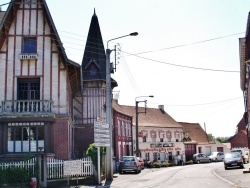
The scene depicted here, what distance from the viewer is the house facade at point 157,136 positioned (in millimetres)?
54434

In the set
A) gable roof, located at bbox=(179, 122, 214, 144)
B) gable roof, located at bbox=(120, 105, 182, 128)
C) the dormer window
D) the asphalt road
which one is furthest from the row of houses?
gable roof, located at bbox=(179, 122, 214, 144)

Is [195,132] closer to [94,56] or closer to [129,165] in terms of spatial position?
[94,56]

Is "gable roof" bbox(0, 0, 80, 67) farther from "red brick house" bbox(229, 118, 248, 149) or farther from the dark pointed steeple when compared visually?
"red brick house" bbox(229, 118, 248, 149)

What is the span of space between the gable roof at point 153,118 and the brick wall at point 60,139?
99.7ft

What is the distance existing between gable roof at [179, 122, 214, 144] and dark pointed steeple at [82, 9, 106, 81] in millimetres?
34487

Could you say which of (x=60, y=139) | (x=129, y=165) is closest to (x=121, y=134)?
(x=129, y=165)

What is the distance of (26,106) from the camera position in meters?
24.9

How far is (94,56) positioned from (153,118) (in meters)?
25.2

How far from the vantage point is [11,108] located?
24.7 meters

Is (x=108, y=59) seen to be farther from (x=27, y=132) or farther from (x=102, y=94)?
(x=102, y=94)

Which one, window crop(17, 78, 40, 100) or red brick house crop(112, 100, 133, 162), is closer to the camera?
window crop(17, 78, 40, 100)

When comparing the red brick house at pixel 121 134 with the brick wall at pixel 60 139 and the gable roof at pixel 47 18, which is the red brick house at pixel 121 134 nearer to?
the brick wall at pixel 60 139

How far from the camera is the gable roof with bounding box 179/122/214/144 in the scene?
68.8 meters

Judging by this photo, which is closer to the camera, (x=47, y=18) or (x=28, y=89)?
(x=28, y=89)
